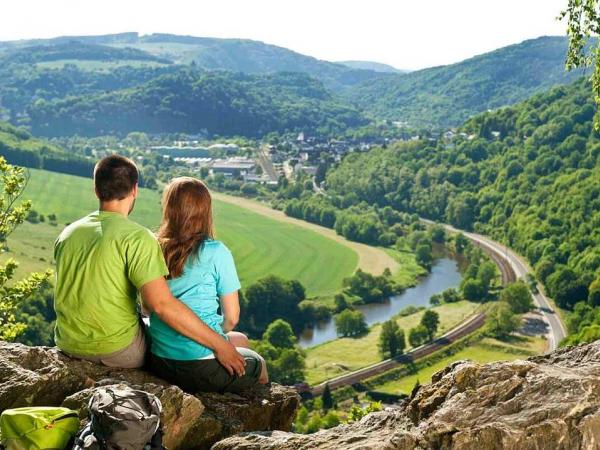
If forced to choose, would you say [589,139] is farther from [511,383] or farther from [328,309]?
[511,383]

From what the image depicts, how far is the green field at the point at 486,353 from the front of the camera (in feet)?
131

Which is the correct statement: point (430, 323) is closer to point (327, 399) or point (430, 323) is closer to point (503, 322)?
point (503, 322)

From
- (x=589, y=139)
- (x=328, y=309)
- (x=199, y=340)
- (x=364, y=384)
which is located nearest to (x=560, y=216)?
(x=589, y=139)

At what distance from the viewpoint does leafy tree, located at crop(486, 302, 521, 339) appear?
46938mm

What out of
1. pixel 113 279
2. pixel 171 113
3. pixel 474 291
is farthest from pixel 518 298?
pixel 171 113

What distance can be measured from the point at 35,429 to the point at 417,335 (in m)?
43.1

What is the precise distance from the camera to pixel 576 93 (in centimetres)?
10612

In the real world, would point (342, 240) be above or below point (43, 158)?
below

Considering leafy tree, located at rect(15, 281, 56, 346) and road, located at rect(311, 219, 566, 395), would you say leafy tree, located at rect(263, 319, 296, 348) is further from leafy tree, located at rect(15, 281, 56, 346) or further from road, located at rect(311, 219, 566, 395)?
leafy tree, located at rect(15, 281, 56, 346)

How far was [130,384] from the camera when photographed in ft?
15.1

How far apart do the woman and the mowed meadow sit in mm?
51508

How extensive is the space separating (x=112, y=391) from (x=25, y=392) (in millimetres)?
1177

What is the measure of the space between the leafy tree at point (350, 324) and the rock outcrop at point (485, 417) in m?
44.8

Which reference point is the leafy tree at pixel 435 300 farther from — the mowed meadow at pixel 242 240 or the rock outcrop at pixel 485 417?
the rock outcrop at pixel 485 417
